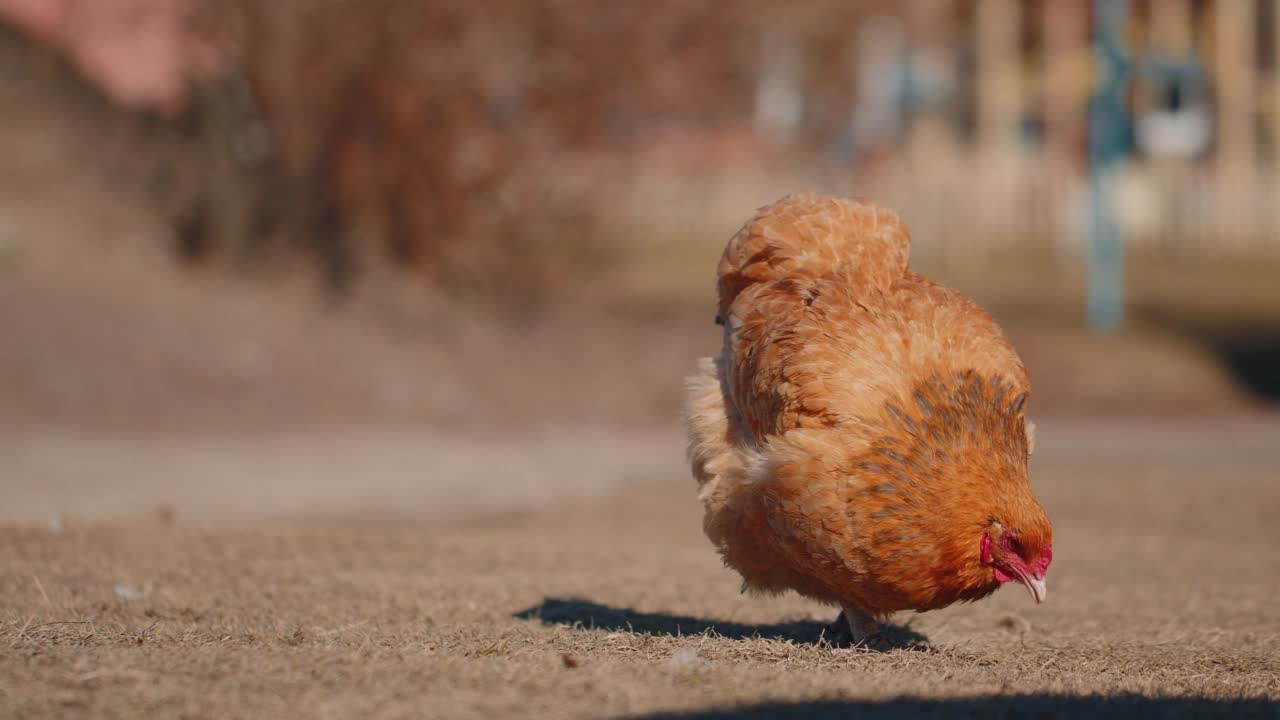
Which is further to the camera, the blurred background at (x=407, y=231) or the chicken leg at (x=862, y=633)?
the blurred background at (x=407, y=231)

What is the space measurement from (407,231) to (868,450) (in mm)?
12631

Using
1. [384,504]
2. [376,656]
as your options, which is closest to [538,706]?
[376,656]

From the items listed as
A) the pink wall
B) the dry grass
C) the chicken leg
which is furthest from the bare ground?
the pink wall

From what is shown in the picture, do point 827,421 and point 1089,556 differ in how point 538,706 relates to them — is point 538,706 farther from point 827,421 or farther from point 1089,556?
point 1089,556

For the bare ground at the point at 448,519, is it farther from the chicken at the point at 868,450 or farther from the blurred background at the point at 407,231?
the chicken at the point at 868,450

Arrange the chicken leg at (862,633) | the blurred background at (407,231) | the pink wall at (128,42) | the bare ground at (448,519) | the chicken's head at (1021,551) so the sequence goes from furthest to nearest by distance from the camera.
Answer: the pink wall at (128,42) → the blurred background at (407,231) → the chicken leg at (862,633) → the chicken's head at (1021,551) → the bare ground at (448,519)

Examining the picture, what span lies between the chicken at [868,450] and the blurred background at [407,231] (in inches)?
261

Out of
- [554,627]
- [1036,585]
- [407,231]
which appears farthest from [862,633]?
[407,231]

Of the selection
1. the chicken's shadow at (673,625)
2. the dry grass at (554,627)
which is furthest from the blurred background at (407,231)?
the chicken's shadow at (673,625)

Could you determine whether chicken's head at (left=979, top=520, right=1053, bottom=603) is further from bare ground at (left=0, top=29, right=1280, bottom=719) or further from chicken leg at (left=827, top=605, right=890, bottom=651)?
chicken leg at (left=827, top=605, right=890, bottom=651)

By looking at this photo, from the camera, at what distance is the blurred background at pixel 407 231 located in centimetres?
1335

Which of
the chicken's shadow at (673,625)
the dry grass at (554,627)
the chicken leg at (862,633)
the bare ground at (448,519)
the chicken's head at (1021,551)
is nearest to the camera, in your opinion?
the dry grass at (554,627)

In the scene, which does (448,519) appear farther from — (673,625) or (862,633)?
(862,633)

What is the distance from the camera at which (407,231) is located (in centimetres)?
1619
